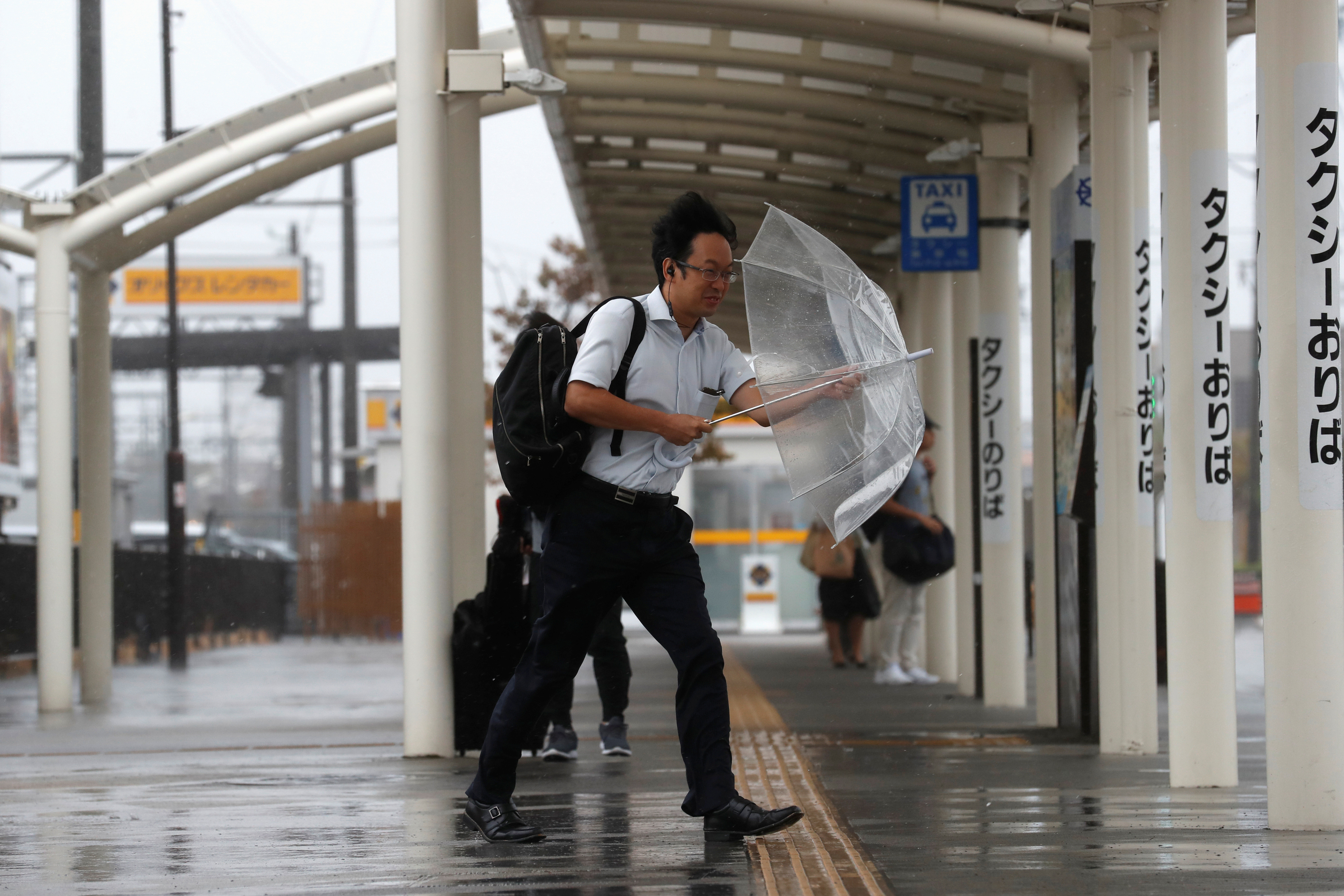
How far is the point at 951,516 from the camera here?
1431cm

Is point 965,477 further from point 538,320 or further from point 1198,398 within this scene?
point 538,320

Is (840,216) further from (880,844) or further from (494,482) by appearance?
(494,482)

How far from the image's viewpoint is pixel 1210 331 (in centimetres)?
650

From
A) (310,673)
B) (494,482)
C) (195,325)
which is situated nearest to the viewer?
(310,673)

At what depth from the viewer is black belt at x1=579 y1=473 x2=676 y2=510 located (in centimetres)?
515

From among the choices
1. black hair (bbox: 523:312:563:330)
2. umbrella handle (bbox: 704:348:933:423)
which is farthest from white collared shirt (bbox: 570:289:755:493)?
black hair (bbox: 523:312:563:330)

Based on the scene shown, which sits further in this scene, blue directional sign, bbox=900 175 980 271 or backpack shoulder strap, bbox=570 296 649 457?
blue directional sign, bbox=900 175 980 271

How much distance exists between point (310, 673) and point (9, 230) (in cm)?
617

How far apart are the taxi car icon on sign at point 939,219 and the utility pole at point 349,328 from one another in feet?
65.8

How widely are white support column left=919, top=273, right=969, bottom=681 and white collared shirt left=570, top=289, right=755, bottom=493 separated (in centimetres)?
824

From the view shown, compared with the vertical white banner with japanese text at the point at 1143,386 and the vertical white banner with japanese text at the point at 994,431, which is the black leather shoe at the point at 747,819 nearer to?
the vertical white banner with japanese text at the point at 1143,386

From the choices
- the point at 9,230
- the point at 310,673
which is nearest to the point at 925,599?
the point at 310,673

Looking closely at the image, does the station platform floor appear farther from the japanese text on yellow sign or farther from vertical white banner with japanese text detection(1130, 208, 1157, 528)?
the japanese text on yellow sign

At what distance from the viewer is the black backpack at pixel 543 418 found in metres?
5.11
